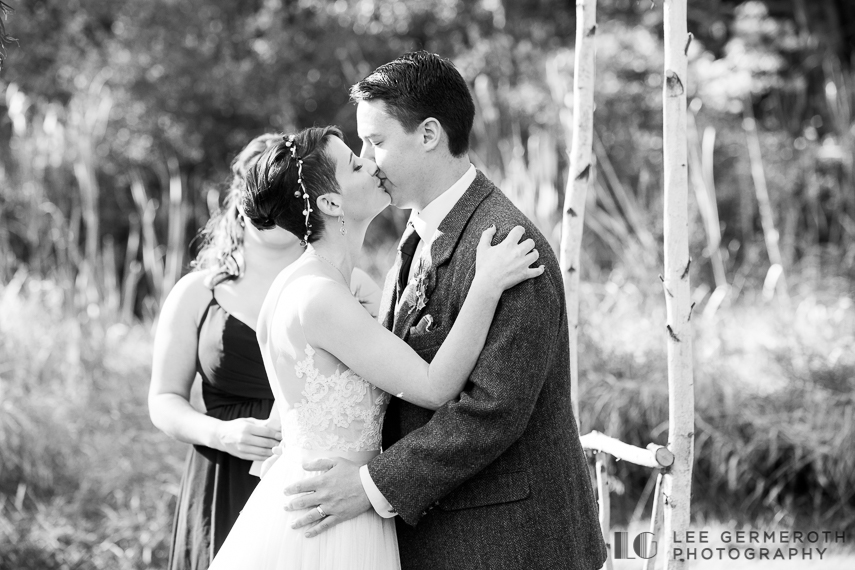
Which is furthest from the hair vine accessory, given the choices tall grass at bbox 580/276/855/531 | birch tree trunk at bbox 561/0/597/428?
tall grass at bbox 580/276/855/531

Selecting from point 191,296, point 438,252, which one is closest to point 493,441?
point 438,252

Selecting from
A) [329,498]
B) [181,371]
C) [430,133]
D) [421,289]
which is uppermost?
[430,133]

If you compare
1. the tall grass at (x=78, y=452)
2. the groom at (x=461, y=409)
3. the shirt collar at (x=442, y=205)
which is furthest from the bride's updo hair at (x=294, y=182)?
the tall grass at (x=78, y=452)

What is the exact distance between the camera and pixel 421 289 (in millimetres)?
2102

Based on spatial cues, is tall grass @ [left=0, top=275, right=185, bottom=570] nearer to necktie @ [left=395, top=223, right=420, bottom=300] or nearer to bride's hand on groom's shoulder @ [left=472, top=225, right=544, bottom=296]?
necktie @ [left=395, top=223, right=420, bottom=300]

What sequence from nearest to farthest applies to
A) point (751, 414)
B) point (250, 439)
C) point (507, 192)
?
point (250, 439) → point (751, 414) → point (507, 192)

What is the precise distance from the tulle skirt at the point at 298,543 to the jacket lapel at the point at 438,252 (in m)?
0.41

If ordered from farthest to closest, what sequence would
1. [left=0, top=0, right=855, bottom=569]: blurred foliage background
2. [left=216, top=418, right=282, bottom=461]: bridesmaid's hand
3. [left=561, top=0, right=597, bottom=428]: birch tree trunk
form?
[left=0, top=0, right=855, bottom=569]: blurred foliage background
[left=561, top=0, right=597, bottom=428]: birch tree trunk
[left=216, top=418, right=282, bottom=461]: bridesmaid's hand

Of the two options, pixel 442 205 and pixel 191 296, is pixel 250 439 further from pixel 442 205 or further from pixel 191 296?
pixel 442 205

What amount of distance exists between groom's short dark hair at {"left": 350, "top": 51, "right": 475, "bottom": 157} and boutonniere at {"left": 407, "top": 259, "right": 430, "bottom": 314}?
13.7 inches

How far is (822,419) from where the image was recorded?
5035 millimetres

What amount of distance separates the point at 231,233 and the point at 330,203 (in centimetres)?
90

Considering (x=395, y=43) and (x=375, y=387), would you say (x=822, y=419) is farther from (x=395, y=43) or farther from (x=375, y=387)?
(x=395, y=43)

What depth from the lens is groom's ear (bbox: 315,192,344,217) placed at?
2.19 meters
